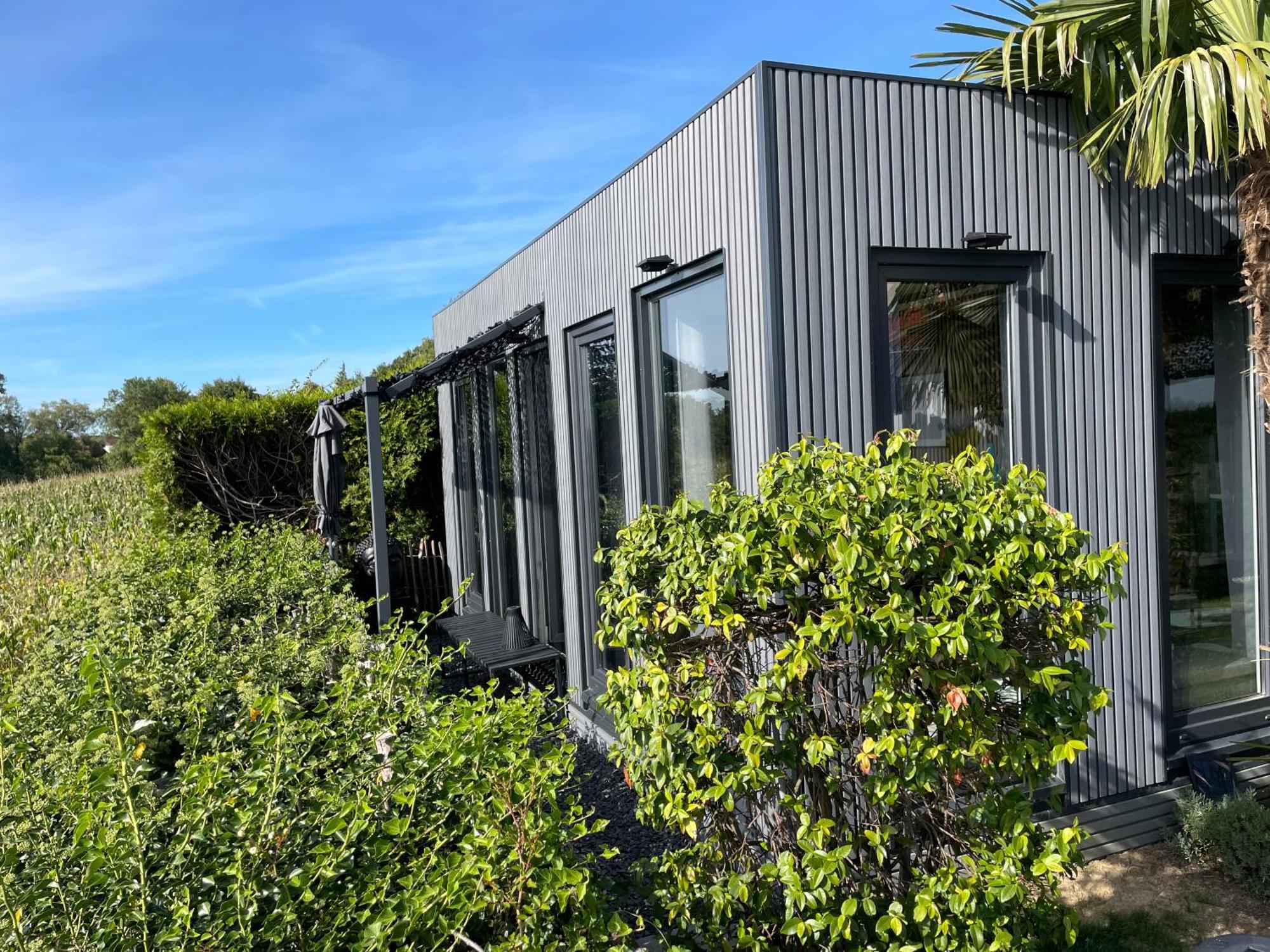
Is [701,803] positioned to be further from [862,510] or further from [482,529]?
[482,529]

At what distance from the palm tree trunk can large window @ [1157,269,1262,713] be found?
356 millimetres

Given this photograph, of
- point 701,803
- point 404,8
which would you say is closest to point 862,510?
point 701,803

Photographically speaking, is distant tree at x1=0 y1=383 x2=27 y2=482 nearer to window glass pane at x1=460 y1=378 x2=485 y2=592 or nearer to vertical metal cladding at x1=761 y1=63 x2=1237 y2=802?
window glass pane at x1=460 y1=378 x2=485 y2=592

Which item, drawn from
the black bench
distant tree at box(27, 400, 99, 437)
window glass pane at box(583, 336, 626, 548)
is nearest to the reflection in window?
the black bench

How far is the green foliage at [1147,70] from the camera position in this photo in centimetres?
325

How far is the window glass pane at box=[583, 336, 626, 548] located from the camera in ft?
16.7

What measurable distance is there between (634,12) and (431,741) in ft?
26.3

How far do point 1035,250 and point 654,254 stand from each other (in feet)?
5.89

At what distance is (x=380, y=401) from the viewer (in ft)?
21.1

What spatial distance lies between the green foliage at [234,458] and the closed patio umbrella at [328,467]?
13.3ft

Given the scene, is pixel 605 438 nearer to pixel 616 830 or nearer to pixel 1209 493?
pixel 616 830

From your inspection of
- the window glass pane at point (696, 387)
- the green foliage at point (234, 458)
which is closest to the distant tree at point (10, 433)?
the green foliage at point (234, 458)

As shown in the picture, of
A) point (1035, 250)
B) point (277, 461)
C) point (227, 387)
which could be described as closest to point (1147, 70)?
point (1035, 250)

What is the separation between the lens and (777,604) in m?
2.77
